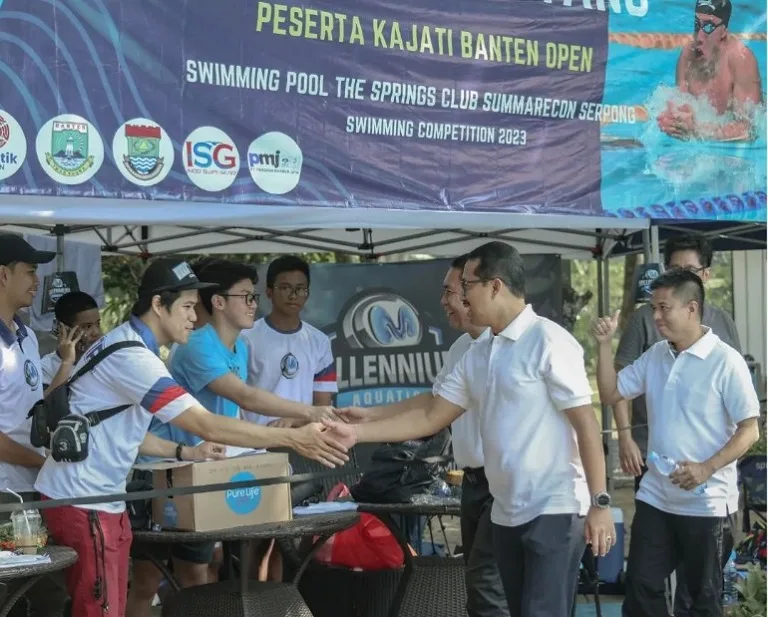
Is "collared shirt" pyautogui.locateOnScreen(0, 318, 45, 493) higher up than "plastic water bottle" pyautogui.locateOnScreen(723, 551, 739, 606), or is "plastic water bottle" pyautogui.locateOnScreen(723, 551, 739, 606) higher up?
"collared shirt" pyautogui.locateOnScreen(0, 318, 45, 493)

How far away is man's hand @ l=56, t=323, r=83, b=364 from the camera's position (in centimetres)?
664

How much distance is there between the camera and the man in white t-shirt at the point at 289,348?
7.35 metres

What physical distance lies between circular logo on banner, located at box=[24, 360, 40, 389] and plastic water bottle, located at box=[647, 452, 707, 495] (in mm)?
2742

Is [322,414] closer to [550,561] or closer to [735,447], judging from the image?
[550,561]

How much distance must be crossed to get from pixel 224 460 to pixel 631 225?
2.85m

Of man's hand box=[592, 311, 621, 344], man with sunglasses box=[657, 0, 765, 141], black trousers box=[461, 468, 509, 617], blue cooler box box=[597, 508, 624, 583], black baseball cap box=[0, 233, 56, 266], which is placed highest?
man with sunglasses box=[657, 0, 765, 141]

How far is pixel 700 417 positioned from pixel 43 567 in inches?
113

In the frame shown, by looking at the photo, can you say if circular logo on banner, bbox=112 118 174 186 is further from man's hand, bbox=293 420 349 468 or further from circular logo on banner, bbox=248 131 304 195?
man's hand, bbox=293 420 349 468

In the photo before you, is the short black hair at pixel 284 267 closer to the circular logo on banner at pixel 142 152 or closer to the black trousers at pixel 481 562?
the circular logo on banner at pixel 142 152

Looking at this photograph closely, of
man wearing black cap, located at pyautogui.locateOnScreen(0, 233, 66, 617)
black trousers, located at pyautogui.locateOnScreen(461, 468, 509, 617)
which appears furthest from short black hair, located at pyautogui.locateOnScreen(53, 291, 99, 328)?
black trousers, located at pyautogui.locateOnScreen(461, 468, 509, 617)

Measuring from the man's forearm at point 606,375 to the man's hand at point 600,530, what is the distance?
1465 mm

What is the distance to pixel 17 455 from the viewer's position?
529 centimetres

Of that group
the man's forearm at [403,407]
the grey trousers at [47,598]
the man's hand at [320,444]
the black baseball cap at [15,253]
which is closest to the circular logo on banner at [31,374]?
the black baseball cap at [15,253]

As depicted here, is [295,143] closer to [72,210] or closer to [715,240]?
[72,210]
